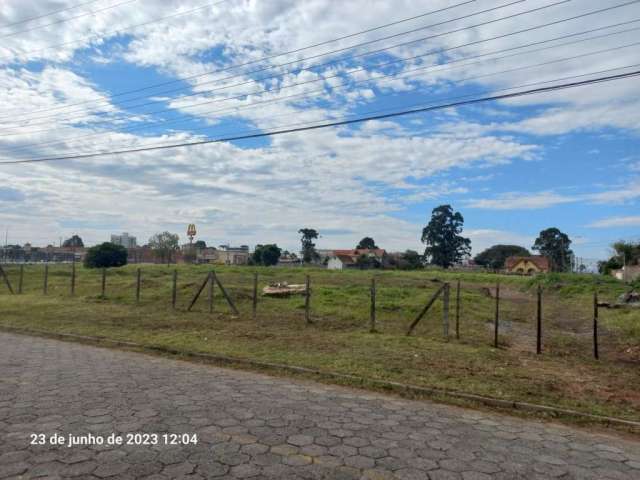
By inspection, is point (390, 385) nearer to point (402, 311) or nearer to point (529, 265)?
point (402, 311)

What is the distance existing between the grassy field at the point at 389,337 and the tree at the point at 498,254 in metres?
88.0

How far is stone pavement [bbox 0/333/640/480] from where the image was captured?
4.22m

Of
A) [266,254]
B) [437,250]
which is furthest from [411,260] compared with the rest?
[266,254]

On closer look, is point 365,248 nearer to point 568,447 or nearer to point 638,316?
point 638,316

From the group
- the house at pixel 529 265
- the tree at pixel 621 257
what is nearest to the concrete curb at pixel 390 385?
the tree at pixel 621 257

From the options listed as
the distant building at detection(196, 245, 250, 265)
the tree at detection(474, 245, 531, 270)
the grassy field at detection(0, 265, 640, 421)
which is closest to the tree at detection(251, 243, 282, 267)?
the distant building at detection(196, 245, 250, 265)

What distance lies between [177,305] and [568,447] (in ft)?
47.6

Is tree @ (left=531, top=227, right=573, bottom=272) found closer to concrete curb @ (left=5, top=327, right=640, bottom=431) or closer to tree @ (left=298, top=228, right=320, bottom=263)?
tree @ (left=298, top=228, right=320, bottom=263)

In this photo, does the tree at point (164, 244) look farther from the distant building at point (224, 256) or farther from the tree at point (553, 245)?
the tree at point (553, 245)

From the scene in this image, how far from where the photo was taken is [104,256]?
52.5 meters

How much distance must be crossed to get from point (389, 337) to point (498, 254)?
105283mm

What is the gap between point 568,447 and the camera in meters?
5.07

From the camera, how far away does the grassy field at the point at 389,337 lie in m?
7.59

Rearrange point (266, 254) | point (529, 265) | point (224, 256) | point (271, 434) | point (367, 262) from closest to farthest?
1. point (271, 434)
2. point (266, 254)
3. point (367, 262)
4. point (529, 265)
5. point (224, 256)
